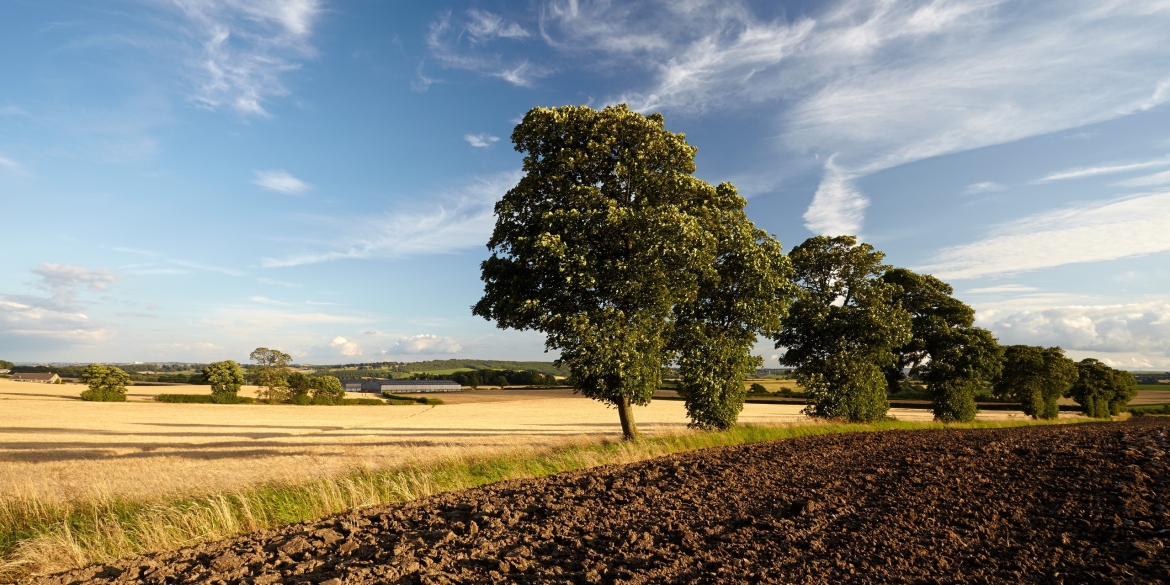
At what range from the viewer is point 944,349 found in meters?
40.1

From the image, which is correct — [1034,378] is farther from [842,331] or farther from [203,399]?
[203,399]

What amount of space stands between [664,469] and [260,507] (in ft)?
29.3

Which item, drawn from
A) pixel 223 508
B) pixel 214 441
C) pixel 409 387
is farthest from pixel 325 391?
pixel 223 508

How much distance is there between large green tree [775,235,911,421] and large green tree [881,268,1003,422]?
9.80 meters

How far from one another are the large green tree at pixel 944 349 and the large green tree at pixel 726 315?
72.0 feet

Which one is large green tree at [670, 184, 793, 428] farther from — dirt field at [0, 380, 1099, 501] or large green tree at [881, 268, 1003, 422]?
large green tree at [881, 268, 1003, 422]

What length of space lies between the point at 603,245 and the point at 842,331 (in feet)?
59.0

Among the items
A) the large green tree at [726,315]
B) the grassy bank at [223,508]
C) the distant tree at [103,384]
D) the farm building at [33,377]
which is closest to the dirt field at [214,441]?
the grassy bank at [223,508]

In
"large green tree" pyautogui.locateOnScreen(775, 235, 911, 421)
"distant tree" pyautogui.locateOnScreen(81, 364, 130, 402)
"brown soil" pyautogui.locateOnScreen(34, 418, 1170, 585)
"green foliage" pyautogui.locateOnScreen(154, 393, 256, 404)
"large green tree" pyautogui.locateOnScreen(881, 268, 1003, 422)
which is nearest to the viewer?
"brown soil" pyautogui.locateOnScreen(34, 418, 1170, 585)

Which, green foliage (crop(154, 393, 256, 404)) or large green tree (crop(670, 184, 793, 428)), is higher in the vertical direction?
large green tree (crop(670, 184, 793, 428))

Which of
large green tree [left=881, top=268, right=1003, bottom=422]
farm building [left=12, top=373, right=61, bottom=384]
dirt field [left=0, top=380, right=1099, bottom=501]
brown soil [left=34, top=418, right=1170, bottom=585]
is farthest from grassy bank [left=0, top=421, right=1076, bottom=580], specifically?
farm building [left=12, top=373, right=61, bottom=384]

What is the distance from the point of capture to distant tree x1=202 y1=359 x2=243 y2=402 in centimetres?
7362

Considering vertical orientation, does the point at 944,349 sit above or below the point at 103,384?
above

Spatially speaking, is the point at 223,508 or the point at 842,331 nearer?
the point at 223,508
